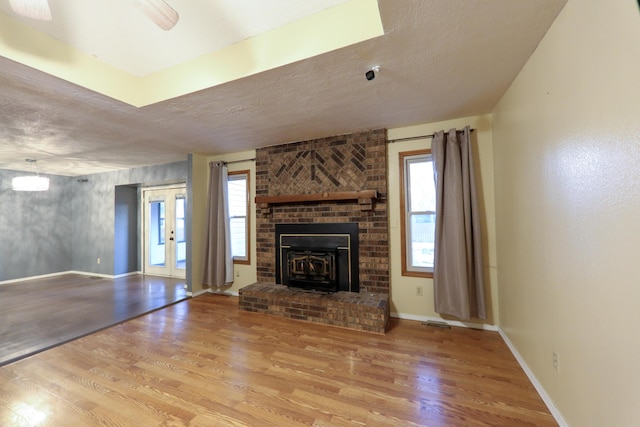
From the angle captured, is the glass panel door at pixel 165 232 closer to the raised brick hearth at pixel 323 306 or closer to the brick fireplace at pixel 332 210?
the brick fireplace at pixel 332 210

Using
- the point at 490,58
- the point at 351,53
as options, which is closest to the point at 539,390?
the point at 490,58

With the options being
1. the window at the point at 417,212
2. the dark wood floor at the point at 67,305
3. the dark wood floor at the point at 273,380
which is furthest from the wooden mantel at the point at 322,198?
the dark wood floor at the point at 67,305

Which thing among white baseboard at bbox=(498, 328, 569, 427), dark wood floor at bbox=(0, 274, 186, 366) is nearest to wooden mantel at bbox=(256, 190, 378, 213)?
white baseboard at bbox=(498, 328, 569, 427)

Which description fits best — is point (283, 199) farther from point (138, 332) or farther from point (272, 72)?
point (138, 332)

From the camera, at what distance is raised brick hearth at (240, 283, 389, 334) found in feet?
9.39

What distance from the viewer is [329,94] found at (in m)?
2.30

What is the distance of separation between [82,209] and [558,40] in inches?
344

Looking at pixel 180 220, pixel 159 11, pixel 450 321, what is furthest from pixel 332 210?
pixel 180 220

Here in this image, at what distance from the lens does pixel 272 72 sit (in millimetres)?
1911

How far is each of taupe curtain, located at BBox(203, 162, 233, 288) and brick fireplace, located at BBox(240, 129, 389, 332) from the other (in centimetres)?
72

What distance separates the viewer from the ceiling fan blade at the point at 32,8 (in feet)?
4.09

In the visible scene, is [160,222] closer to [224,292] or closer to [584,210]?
[224,292]

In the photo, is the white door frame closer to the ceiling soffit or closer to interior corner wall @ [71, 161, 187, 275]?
interior corner wall @ [71, 161, 187, 275]

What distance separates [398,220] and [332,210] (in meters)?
0.91
